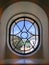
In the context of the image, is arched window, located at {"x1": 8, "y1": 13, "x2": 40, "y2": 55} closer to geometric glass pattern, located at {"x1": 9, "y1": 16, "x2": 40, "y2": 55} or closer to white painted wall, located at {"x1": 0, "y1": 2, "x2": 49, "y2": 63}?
geometric glass pattern, located at {"x1": 9, "y1": 16, "x2": 40, "y2": 55}

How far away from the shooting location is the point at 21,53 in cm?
228

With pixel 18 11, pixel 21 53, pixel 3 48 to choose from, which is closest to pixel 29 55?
pixel 21 53

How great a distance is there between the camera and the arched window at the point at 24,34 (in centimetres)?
232

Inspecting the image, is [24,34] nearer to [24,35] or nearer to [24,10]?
[24,35]

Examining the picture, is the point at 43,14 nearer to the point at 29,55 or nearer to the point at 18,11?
the point at 18,11

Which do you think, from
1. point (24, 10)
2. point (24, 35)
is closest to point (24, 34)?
point (24, 35)

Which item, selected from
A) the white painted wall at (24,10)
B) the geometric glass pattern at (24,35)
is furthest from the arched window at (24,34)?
the white painted wall at (24,10)

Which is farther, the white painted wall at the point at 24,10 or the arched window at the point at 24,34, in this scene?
the arched window at the point at 24,34

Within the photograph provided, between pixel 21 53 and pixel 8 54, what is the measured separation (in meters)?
0.18

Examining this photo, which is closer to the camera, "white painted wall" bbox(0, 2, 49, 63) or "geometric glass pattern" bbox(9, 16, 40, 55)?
"white painted wall" bbox(0, 2, 49, 63)

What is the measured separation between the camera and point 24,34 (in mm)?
2334

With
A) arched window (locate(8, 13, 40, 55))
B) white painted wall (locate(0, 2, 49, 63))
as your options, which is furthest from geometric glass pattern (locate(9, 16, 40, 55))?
white painted wall (locate(0, 2, 49, 63))

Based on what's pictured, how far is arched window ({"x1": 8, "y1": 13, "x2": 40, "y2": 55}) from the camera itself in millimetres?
2320

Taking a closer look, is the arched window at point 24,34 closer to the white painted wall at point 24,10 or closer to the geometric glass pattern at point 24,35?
the geometric glass pattern at point 24,35
